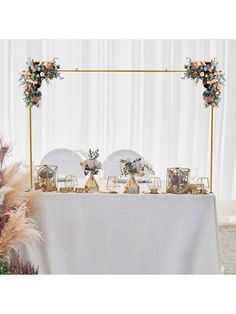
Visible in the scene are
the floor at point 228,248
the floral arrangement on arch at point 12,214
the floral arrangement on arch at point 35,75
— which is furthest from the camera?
the floor at point 228,248

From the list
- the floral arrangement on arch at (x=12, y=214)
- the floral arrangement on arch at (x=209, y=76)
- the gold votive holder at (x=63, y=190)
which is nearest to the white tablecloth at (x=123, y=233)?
the gold votive holder at (x=63, y=190)

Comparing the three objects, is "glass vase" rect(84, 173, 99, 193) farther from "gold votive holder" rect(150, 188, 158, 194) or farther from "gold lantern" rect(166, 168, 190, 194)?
"gold lantern" rect(166, 168, 190, 194)

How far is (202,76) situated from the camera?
398 cm

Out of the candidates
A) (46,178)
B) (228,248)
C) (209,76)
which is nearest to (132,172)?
(46,178)

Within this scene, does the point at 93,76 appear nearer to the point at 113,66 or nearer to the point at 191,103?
the point at 113,66

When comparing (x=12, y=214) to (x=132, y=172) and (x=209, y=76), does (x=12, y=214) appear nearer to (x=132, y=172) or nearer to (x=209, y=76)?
(x=132, y=172)

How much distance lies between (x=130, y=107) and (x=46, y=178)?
311cm

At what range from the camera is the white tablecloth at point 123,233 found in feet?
12.4

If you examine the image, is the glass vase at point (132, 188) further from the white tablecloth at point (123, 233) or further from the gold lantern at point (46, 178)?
the gold lantern at point (46, 178)

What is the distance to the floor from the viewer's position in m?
4.93

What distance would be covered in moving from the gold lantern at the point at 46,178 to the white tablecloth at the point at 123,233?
0.44ft

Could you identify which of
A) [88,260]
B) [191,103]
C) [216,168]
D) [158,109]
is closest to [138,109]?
[158,109]

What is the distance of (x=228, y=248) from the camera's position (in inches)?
223

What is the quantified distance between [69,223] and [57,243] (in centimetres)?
16
